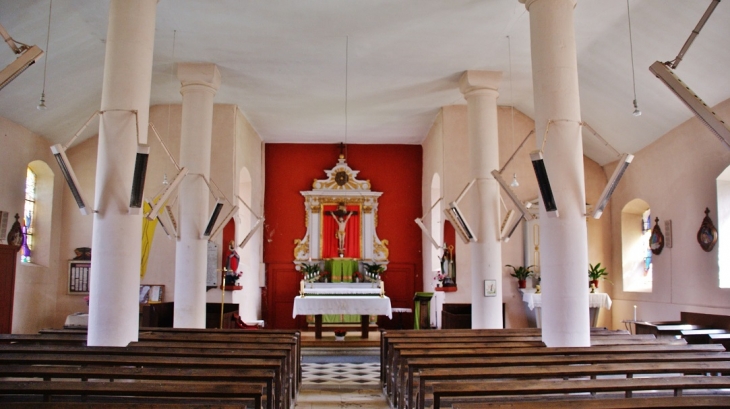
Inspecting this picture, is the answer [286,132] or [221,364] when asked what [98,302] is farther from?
[286,132]

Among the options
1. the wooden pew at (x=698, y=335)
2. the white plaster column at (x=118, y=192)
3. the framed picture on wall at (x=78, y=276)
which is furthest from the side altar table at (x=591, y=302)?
the framed picture on wall at (x=78, y=276)

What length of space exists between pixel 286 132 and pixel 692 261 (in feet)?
31.2

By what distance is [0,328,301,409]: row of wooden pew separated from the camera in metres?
3.99

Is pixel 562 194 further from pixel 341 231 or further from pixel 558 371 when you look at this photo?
pixel 341 231

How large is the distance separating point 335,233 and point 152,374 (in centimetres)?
1202

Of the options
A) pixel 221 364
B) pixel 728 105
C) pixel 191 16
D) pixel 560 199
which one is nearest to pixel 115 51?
pixel 191 16

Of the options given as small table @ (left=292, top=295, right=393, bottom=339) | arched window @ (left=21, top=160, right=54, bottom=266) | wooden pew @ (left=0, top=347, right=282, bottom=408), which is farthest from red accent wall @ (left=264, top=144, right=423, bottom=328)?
wooden pew @ (left=0, top=347, right=282, bottom=408)

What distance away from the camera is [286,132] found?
16.0 meters

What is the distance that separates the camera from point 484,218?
1048 cm

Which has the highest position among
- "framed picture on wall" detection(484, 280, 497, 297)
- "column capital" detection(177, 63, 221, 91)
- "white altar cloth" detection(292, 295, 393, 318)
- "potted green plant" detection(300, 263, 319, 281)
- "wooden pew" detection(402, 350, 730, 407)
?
"column capital" detection(177, 63, 221, 91)

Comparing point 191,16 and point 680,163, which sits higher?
point 191,16

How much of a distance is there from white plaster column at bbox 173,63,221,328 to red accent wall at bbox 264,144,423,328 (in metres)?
6.18

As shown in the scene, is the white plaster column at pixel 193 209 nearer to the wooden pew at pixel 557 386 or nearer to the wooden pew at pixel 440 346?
Result: the wooden pew at pixel 440 346

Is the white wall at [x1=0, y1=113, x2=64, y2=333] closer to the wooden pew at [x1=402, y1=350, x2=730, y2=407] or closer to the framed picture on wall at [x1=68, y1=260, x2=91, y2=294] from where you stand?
the framed picture on wall at [x1=68, y1=260, x2=91, y2=294]
